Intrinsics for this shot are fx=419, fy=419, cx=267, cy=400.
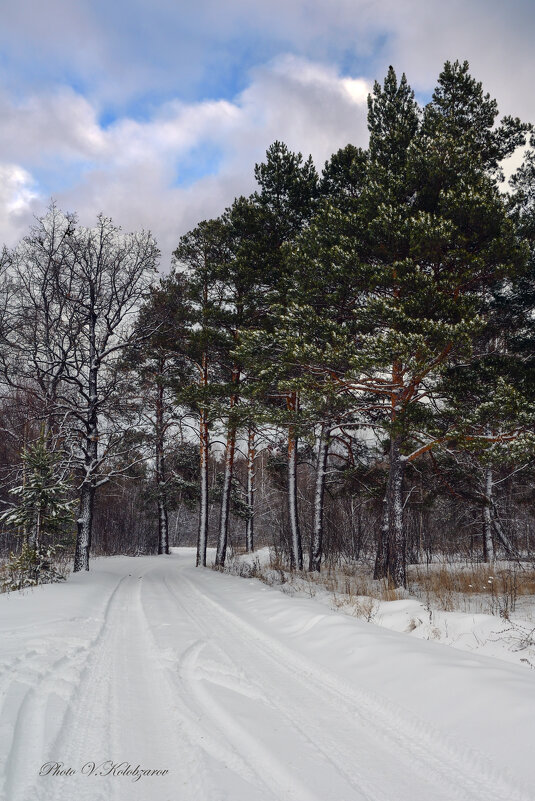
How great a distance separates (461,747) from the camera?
2936 mm

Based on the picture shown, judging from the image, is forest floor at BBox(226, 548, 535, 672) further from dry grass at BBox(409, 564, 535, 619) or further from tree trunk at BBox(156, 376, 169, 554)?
tree trunk at BBox(156, 376, 169, 554)

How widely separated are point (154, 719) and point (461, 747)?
222 cm

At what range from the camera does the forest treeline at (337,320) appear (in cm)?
991

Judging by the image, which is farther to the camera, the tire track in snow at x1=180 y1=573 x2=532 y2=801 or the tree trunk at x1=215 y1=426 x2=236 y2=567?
the tree trunk at x1=215 y1=426 x2=236 y2=567

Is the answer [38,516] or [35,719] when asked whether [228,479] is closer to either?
[38,516]

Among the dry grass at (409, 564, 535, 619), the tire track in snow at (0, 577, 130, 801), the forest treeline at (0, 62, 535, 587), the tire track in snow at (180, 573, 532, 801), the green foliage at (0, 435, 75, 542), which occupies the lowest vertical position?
the dry grass at (409, 564, 535, 619)

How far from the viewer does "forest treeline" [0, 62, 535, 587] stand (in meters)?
9.91

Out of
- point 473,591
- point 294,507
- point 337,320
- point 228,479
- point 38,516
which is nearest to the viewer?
point 473,591

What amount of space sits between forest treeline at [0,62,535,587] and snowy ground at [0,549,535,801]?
6089mm

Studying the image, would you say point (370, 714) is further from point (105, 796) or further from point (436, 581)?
point (436, 581)

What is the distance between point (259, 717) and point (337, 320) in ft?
35.5

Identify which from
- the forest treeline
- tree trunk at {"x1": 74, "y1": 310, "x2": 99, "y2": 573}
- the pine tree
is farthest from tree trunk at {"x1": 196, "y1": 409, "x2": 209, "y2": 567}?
the pine tree

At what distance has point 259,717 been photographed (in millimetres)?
3268

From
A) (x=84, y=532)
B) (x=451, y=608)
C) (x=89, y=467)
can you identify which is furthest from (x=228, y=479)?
(x=451, y=608)
